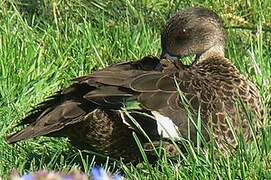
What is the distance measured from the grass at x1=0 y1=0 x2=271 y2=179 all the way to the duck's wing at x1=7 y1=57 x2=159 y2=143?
0.14 metres

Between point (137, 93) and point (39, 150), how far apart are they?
0.66 meters

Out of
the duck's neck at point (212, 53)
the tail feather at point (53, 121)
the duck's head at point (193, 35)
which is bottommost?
the tail feather at point (53, 121)

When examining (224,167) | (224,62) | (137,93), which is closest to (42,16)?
(224,62)

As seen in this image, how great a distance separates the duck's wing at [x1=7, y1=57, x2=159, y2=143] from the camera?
4.34m

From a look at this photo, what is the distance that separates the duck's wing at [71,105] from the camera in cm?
434

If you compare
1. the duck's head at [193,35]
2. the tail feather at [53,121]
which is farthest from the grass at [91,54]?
the duck's head at [193,35]

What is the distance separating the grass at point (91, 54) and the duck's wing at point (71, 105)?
0.44 feet

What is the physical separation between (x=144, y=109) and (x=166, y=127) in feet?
0.42

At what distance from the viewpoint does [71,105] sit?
448 centimetres

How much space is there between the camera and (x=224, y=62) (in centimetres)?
497

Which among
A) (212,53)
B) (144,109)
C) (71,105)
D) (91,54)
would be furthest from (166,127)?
(91,54)

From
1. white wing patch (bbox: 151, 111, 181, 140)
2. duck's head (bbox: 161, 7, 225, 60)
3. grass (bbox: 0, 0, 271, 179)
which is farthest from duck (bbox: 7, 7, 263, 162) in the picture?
duck's head (bbox: 161, 7, 225, 60)

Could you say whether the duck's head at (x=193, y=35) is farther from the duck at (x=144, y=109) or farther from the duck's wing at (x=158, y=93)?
the duck's wing at (x=158, y=93)

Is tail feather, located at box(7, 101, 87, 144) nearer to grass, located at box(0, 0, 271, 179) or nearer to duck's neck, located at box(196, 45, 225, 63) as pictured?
grass, located at box(0, 0, 271, 179)
